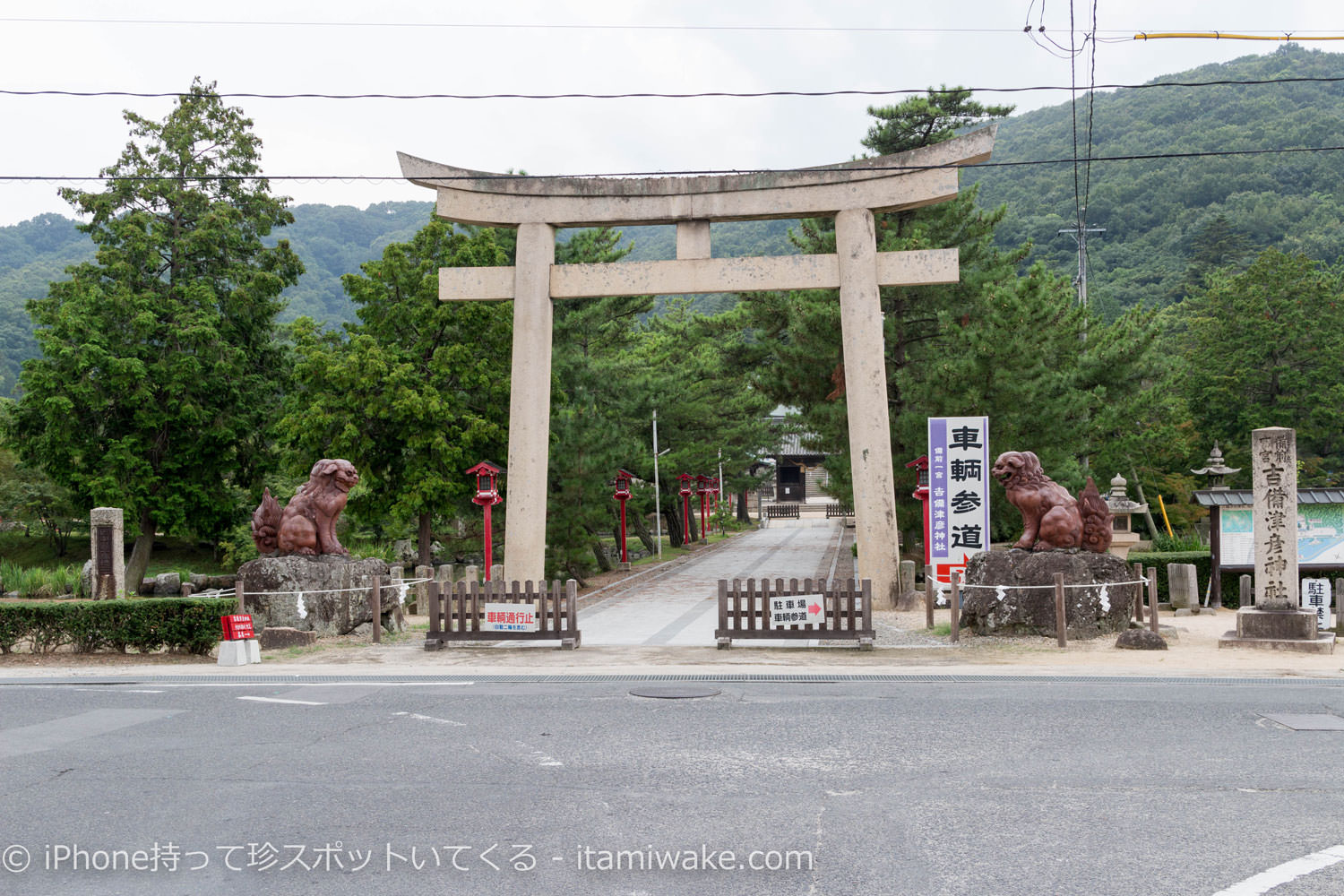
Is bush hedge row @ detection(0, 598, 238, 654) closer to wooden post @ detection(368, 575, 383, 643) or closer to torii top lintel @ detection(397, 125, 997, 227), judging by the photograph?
wooden post @ detection(368, 575, 383, 643)

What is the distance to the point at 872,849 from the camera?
5031 millimetres

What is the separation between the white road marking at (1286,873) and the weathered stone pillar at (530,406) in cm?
1381

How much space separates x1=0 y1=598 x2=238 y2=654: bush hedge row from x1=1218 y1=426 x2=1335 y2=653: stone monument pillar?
12464 mm

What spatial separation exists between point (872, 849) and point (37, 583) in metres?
23.2

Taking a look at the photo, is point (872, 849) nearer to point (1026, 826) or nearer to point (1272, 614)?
point (1026, 826)

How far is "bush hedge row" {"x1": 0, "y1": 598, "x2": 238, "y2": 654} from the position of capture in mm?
12188

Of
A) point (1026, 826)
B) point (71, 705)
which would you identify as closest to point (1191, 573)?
point (1026, 826)

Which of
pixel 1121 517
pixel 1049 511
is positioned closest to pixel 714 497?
pixel 1121 517

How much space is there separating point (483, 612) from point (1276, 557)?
9.89 metres

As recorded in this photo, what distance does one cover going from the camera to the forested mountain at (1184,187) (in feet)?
205

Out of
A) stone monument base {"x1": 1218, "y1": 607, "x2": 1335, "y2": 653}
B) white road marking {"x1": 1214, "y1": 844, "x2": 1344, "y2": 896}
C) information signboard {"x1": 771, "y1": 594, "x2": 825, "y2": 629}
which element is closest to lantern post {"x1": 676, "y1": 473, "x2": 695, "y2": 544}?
information signboard {"x1": 771, "y1": 594, "x2": 825, "y2": 629}

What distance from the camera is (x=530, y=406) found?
696 inches

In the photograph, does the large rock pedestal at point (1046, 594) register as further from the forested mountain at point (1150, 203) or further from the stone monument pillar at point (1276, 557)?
the forested mountain at point (1150, 203)

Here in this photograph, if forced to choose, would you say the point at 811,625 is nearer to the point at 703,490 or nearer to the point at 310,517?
the point at 310,517
